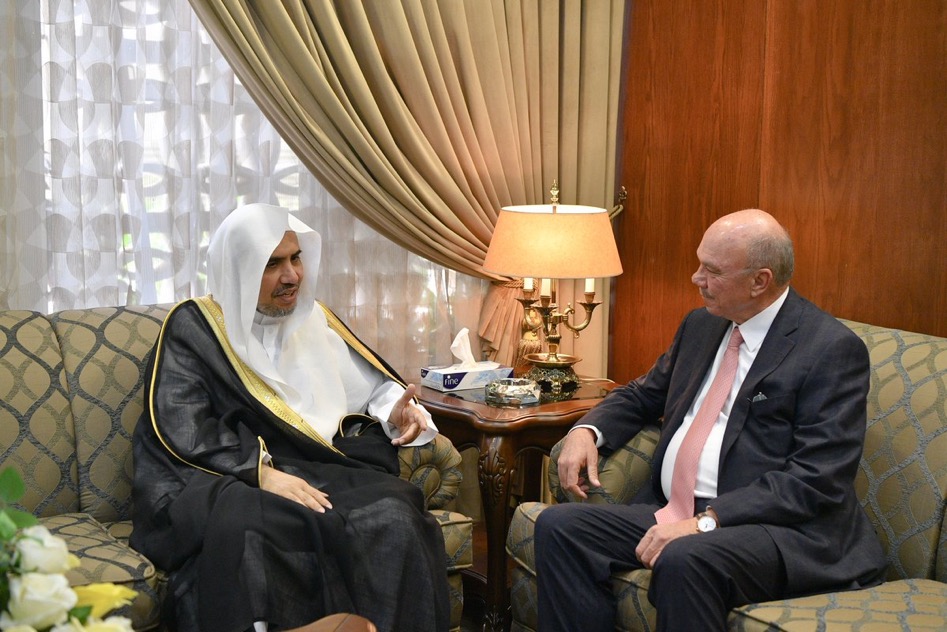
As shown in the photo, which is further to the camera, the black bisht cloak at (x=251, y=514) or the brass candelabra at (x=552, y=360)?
the brass candelabra at (x=552, y=360)

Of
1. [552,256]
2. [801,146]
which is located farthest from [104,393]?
[801,146]

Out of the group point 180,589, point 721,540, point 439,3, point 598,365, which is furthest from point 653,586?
point 439,3

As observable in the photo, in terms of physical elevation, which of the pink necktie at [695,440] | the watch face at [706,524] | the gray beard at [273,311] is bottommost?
the watch face at [706,524]

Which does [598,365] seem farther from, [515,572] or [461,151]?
[515,572]

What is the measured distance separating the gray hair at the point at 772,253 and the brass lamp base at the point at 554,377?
3.33 feet

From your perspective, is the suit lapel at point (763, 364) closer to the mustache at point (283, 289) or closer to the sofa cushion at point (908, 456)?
the sofa cushion at point (908, 456)

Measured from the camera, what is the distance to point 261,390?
8.85 feet

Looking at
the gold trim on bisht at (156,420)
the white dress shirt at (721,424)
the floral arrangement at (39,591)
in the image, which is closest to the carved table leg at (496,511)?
the white dress shirt at (721,424)

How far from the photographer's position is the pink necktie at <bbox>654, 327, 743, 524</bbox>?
2.53 metres

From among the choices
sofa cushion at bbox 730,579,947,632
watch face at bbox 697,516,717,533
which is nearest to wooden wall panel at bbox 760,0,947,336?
sofa cushion at bbox 730,579,947,632

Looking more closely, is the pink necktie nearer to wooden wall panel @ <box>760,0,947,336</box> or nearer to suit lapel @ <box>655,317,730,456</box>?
suit lapel @ <box>655,317,730,456</box>

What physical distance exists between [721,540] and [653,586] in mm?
191

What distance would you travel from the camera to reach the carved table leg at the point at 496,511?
3.03 m

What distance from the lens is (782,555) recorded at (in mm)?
2271
